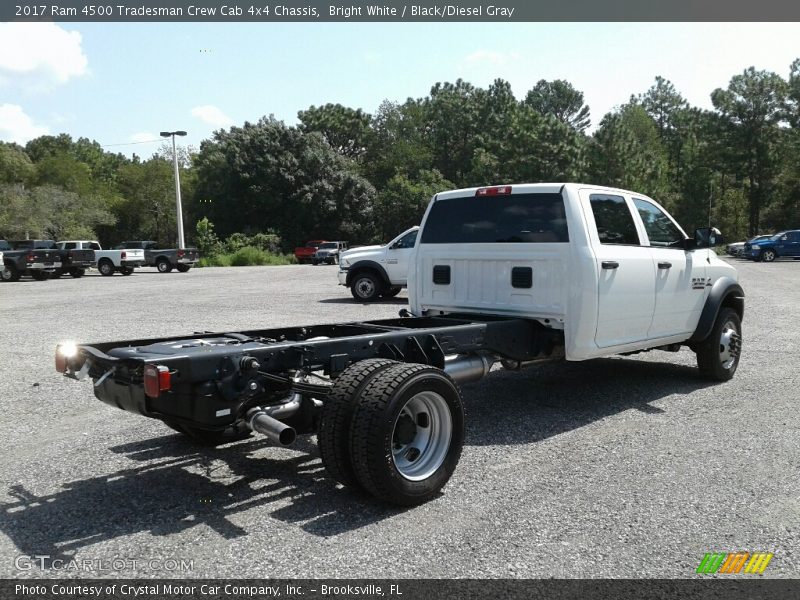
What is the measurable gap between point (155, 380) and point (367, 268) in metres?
13.5

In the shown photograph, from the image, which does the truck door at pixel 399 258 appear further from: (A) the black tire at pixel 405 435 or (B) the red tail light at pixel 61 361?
(B) the red tail light at pixel 61 361

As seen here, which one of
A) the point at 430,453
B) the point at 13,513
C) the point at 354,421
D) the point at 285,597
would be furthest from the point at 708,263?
the point at 13,513

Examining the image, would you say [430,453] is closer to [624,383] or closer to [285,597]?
[285,597]

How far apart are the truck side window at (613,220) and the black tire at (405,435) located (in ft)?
8.15

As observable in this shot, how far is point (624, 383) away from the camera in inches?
297

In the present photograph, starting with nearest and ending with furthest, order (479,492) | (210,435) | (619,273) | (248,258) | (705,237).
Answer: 1. (479,492)
2. (210,435)
3. (619,273)
4. (705,237)
5. (248,258)

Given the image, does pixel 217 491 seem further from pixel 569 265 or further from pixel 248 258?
pixel 248 258

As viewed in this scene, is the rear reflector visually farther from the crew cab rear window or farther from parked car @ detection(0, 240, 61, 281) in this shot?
parked car @ detection(0, 240, 61, 281)

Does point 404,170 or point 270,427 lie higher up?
point 404,170

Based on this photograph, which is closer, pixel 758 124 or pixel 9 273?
pixel 9 273

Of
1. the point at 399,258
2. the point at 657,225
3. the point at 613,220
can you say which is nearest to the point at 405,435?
the point at 613,220

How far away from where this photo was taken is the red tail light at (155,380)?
12.0 ft

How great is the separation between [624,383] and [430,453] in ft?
12.8

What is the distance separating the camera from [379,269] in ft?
55.5
